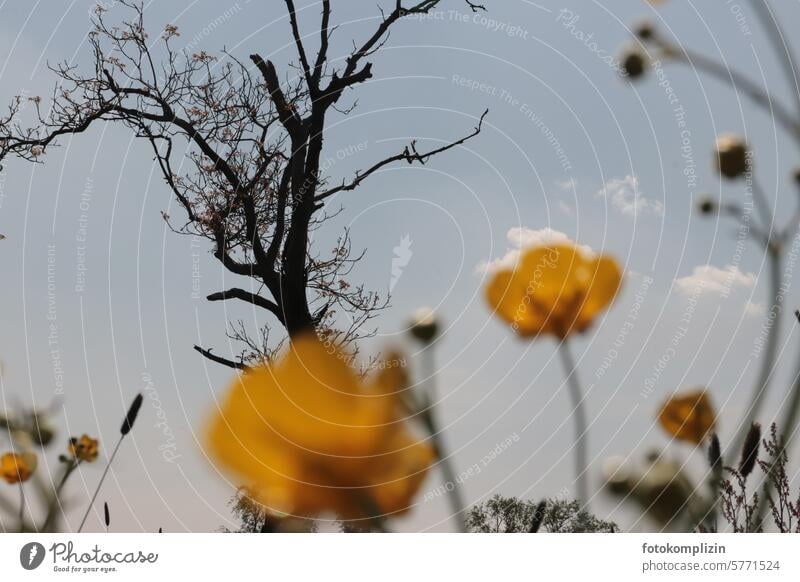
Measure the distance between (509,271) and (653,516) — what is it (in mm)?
283

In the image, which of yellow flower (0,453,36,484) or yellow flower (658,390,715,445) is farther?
yellow flower (0,453,36,484)

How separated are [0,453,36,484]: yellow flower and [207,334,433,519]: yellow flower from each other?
861 millimetres

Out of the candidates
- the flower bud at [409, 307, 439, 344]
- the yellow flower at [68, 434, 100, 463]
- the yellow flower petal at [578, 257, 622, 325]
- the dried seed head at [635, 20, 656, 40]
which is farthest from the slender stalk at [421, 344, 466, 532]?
the dried seed head at [635, 20, 656, 40]

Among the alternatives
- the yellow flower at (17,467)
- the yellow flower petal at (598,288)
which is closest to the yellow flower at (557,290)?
the yellow flower petal at (598,288)

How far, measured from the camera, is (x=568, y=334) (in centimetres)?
61

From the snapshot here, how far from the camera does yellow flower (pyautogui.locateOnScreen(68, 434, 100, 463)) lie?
111cm

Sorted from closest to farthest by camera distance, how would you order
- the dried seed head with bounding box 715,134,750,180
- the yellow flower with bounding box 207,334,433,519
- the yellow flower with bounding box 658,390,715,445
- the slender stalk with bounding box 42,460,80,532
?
the yellow flower with bounding box 207,334,433,519, the yellow flower with bounding box 658,390,715,445, the slender stalk with bounding box 42,460,80,532, the dried seed head with bounding box 715,134,750,180

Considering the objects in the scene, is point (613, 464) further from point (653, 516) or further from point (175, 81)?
point (175, 81)

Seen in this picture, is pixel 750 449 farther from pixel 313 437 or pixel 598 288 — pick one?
pixel 313 437
